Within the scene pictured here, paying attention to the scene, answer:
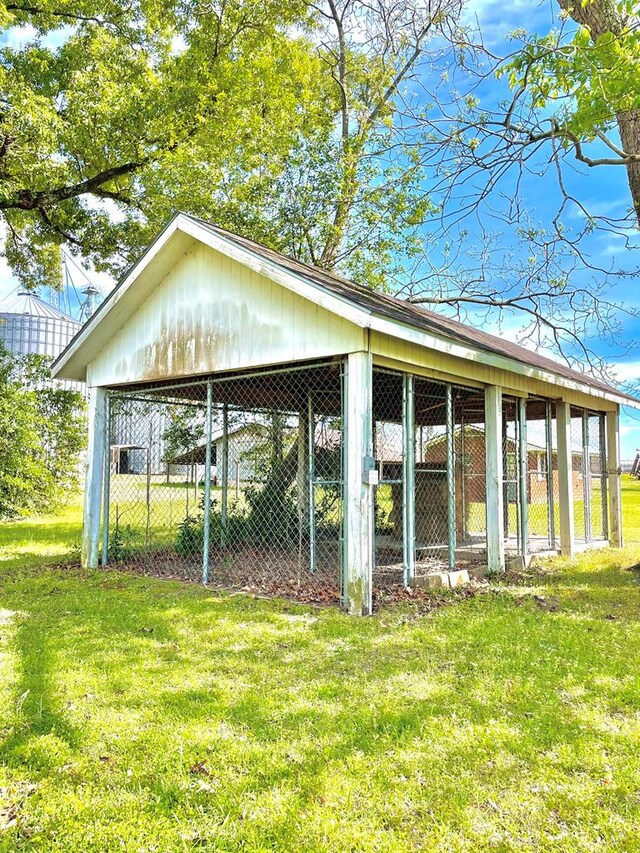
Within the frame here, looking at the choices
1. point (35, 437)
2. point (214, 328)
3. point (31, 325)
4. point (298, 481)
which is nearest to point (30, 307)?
point (31, 325)

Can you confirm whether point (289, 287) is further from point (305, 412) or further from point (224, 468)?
point (224, 468)

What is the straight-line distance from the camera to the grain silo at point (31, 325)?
3397 centimetres

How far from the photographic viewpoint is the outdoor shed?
19.8ft

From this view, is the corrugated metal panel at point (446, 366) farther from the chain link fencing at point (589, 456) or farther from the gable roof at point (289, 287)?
the chain link fencing at point (589, 456)

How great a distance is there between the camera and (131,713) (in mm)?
3457

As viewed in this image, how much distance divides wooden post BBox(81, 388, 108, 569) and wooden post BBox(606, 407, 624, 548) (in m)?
8.90

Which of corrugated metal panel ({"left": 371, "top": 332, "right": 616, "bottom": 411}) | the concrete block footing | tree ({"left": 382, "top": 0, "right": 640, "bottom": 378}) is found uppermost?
tree ({"left": 382, "top": 0, "right": 640, "bottom": 378})

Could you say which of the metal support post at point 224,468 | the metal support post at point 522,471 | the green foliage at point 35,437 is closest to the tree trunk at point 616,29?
the metal support post at point 522,471

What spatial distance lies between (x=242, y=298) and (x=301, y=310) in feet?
3.03

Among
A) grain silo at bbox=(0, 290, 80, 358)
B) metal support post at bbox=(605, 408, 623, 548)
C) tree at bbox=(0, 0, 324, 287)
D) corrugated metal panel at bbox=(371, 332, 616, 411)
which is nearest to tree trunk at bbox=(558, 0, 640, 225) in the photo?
corrugated metal panel at bbox=(371, 332, 616, 411)

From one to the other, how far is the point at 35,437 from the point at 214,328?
28.9 ft

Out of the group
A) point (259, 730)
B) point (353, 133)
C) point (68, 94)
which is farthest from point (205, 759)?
point (353, 133)

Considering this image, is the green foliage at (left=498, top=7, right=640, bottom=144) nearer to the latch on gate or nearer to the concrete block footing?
the latch on gate

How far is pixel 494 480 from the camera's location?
7.95 metres
